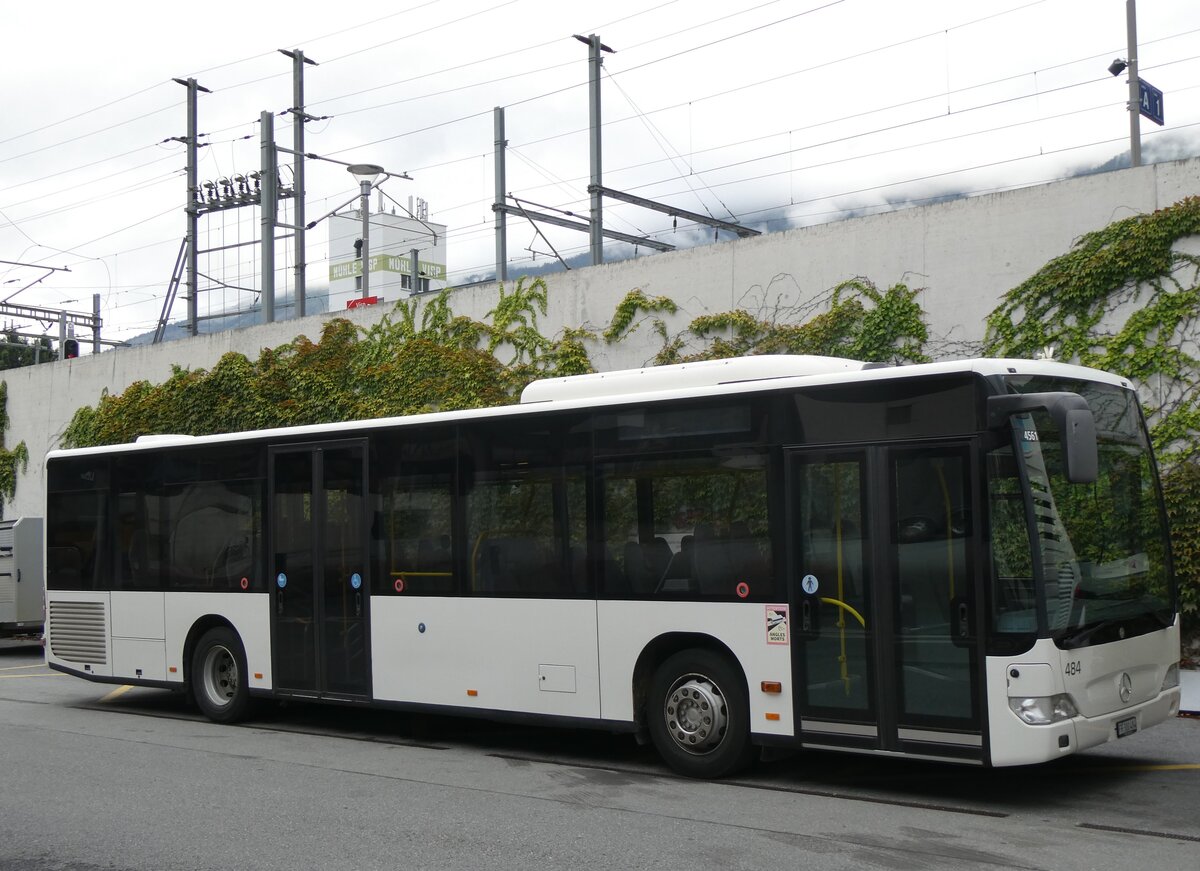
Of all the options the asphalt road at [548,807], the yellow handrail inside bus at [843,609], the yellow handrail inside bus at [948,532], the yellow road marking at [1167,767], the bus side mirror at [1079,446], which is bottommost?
the yellow road marking at [1167,767]

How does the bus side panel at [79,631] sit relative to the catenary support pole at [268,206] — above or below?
below

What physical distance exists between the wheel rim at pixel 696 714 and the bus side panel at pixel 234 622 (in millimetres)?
4730

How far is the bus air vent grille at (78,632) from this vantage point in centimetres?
1398

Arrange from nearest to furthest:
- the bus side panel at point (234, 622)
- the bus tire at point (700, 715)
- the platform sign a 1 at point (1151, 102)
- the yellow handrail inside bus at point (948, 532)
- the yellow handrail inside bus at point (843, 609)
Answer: the yellow handrail inside bus at point (948, 532) < the yellow handrail inside bus at point (843, 609) < the bus tire at point (700, 715) < the bus side panel at point (234, 622) < the platform sign a 1 at point (1151, 102)

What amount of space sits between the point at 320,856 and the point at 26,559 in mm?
15030

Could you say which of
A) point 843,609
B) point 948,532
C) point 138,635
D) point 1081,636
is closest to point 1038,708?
point 1081,636

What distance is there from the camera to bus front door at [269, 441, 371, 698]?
11531 mm

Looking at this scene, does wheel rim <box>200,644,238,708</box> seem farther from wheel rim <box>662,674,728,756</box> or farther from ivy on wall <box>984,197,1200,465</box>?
ivy on wall <box>984,197,1200,465</box>

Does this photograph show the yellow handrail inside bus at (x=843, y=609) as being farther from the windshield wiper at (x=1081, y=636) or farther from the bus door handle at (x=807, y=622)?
the windshield wiper at (x=1081, y=636)

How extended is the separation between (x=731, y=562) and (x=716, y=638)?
555 mm

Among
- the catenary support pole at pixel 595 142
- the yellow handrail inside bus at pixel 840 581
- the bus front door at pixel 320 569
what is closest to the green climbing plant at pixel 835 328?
the catenary support pole at pixel 595 142

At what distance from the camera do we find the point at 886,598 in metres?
8.26

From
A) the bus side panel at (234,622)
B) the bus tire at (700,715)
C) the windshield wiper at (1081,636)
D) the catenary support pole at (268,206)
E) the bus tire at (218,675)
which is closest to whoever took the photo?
the windshield wiper at (1081,636)

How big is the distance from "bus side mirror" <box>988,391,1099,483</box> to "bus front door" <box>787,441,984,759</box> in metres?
0.54
